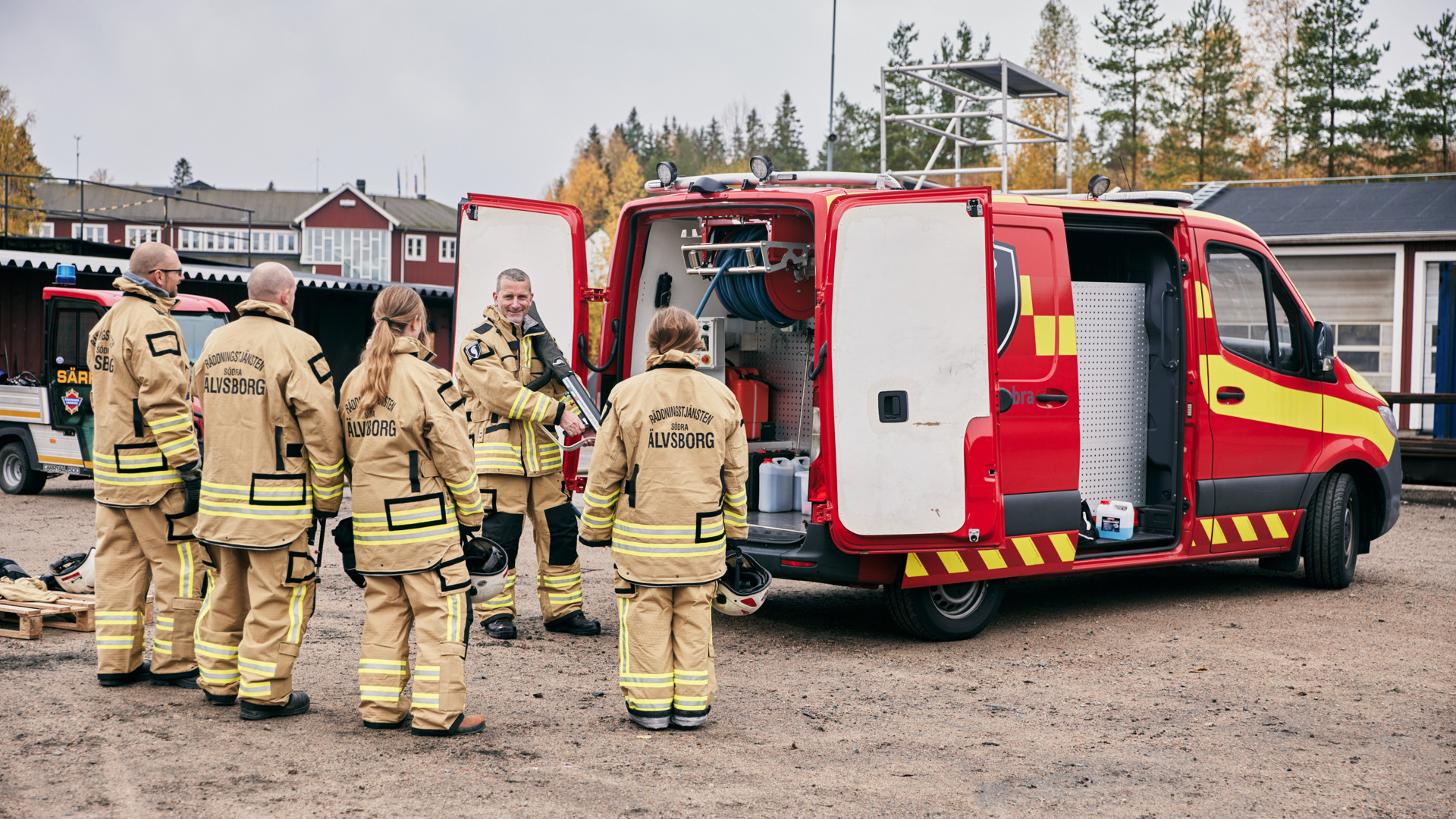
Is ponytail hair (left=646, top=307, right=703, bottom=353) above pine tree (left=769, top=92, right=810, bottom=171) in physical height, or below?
below

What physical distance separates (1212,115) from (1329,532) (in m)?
32.6

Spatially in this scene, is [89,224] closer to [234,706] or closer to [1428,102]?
[1428,102]

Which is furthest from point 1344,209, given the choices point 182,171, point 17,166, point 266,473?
point 182,171

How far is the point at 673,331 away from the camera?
4648 millimetres

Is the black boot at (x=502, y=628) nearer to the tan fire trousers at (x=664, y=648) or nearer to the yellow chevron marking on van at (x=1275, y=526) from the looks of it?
the tan fire trousers at (x=664, y=648)

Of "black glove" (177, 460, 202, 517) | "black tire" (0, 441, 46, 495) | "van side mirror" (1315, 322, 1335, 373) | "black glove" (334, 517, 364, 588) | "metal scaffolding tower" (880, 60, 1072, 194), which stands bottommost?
"black tire" (0, 441, 46, 495)

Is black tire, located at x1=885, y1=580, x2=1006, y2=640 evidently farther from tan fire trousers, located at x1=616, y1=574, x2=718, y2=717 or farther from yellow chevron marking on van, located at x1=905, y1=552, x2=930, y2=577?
tan fire trousers, located at x1=616, y1=574, x2=718, y2=717

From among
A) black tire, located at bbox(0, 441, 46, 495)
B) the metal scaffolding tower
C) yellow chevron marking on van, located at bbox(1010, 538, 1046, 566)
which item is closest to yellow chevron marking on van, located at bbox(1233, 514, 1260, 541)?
yellow chevron marking on van, located at bbox(1010, 538, 1046, 566)

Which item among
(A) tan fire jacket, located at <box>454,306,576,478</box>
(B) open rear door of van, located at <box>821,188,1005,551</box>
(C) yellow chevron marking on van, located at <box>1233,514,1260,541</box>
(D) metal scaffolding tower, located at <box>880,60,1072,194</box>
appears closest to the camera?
(B) open rear door of van, located at <box>821,188,1005,551</box>

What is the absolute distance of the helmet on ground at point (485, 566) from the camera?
471cm

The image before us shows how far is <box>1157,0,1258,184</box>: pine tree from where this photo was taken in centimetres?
3631

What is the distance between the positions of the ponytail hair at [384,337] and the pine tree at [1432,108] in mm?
35783

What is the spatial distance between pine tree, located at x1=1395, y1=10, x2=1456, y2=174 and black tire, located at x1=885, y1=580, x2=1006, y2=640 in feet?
109

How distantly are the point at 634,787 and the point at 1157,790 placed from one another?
179cm
